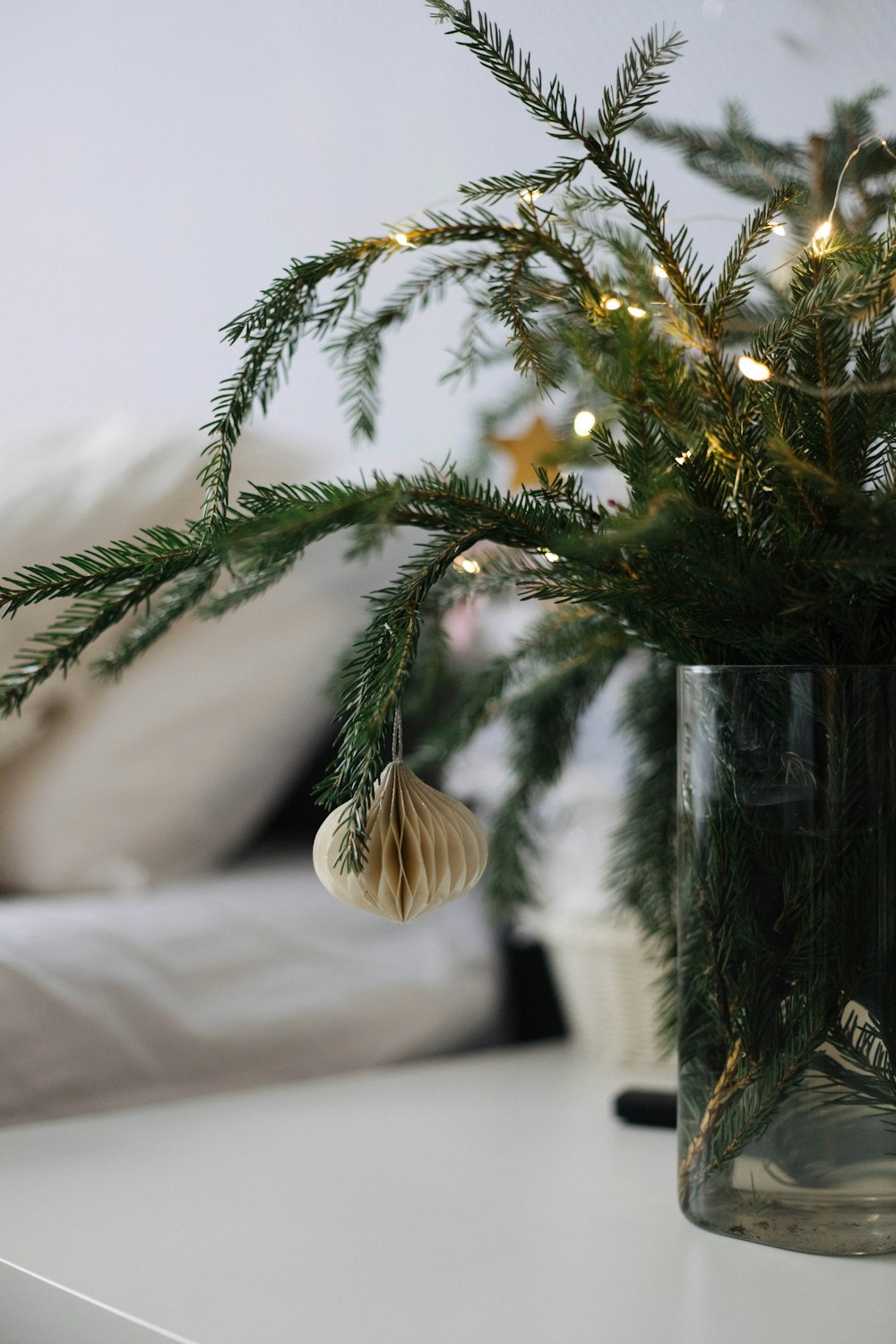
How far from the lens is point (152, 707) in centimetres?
97

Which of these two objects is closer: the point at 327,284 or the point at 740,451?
the point at 740,451

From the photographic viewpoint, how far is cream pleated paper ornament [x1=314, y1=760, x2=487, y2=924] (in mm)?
456

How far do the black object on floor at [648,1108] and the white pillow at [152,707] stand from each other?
416 millimetres

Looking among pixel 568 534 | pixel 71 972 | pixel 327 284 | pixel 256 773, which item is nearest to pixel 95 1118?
pixel 71 972

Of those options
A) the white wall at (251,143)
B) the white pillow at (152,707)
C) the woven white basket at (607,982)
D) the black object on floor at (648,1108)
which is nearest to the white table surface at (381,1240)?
the black object on floor at (648,1108)

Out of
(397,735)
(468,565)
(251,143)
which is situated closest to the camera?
(397,735)

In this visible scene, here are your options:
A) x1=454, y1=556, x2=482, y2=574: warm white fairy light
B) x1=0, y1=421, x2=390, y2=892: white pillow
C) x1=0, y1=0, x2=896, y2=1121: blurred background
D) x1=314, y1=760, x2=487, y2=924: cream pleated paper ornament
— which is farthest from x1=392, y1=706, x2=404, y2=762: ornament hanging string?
x1=0, y1=421, x2=390, y2=892: white pillow

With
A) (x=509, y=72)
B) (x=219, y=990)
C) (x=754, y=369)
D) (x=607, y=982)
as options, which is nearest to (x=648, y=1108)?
(x=607, y=982)

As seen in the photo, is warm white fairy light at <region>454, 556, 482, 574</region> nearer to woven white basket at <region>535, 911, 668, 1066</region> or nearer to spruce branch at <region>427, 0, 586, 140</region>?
spruce branch at <region>427, 0, 586, 140</region>

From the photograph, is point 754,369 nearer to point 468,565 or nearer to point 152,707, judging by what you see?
point 468,565

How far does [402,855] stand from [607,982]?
19.1 inches

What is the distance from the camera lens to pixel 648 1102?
72 cm

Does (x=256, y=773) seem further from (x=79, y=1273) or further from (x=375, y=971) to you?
(x=79, y=1273)

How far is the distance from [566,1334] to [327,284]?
98 centimetres
